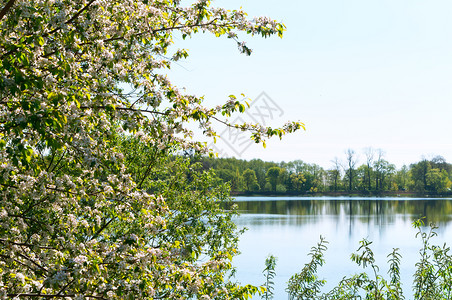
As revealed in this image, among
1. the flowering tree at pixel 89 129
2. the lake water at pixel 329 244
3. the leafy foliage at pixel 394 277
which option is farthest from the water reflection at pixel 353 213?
the flowering tree at pixel 89 129

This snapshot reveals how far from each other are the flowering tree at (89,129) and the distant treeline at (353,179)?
107691 millimetres

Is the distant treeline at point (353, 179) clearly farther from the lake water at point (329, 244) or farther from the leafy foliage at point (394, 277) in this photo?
the leafy foliage at point (394, 277)

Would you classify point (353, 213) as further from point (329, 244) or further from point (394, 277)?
point (394, 277)

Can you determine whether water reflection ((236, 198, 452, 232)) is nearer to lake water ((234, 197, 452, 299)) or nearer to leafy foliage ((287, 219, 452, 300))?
lake water ((234, 197, 452, 299))

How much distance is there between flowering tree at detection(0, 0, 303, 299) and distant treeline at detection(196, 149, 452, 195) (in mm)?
107691

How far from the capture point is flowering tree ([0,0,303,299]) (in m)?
4.33

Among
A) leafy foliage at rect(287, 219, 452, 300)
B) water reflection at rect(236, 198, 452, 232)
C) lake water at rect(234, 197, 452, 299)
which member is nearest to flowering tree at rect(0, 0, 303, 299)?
leafy foliage at rect(287, 219, 452, 300)

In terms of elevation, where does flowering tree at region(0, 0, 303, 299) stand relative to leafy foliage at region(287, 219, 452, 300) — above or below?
above

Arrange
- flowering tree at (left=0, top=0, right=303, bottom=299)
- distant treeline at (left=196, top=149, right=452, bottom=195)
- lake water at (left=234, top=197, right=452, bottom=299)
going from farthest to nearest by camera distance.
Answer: distant treeline at (left=196, top=149, right=452, bottom=195) < lake water at (left=234, top=197, right=452, bottom=299) < flowering tree at (left=0, top=0, right=303, bottom=299)

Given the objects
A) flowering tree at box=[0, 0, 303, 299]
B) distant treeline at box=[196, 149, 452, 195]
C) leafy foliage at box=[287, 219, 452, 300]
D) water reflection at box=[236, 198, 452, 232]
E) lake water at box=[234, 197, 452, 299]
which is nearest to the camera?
flowering tree at box=[0, 0, 303, 299]

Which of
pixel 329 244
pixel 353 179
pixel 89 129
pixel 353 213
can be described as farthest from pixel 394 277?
pixel 353 179

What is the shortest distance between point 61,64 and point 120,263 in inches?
90.2

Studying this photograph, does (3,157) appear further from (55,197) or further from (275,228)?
(275,228)

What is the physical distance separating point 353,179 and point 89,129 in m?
129
